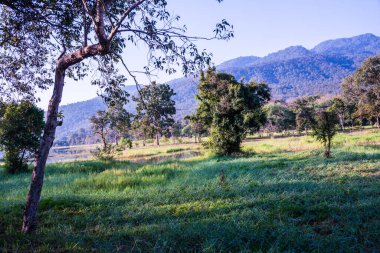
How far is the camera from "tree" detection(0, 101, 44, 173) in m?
19.8

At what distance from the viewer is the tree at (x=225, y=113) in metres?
24.6

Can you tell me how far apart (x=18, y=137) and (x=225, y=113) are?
54.3 feet

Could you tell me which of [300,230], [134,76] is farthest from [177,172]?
[300,230]

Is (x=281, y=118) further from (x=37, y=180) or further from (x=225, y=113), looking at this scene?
(x=37, y=180)

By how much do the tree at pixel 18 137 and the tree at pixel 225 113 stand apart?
14260 millimetres

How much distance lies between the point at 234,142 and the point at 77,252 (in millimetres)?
21568

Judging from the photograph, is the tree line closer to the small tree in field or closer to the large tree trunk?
the small tree in field

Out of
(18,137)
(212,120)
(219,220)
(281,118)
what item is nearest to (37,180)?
(219,220)

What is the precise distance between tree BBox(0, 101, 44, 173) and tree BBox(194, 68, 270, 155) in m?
14.3

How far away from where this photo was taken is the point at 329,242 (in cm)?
414

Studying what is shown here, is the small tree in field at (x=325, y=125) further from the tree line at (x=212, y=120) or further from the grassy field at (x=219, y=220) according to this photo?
the grassy field at (x=219, y=220)

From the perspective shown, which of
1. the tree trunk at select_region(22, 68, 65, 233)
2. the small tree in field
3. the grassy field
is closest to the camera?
the grassy field

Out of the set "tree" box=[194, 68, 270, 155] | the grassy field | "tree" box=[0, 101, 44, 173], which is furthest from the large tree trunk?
"tree" box=[194, 68, 270, 155]

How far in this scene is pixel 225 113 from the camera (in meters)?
25.2
